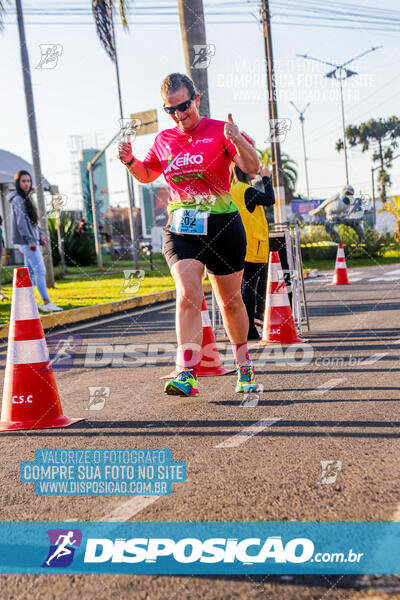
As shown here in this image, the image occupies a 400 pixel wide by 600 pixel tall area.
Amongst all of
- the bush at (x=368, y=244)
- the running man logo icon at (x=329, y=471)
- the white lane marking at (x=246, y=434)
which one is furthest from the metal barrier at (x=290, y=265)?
the bush at (x=368, y=244)

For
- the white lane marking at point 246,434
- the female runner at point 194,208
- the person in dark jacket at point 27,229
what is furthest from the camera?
the person in dark jacket at point 27,229

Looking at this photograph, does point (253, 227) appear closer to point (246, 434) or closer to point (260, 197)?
point (260, 197)

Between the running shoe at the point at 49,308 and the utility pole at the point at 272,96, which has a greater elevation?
the utility pole at the point at 272,96

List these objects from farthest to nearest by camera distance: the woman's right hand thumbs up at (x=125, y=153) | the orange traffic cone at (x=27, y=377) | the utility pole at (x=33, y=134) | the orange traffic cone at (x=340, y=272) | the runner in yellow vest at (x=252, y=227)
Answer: the orange traffic cone at (x=340, y=272), the utility pole at (x=33, y=134), the runner in yellow vest at (x=252, y=227), the woman's right hand thumbs up at (x=125, y=153), the orange traffic cone at (x=27, y=377)

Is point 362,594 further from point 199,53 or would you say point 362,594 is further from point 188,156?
point 199,53

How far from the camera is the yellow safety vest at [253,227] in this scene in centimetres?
680

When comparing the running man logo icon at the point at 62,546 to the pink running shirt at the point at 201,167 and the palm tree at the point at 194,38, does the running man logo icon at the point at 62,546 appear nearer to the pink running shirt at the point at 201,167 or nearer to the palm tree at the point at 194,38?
the pink running shirt at the point at 201,167

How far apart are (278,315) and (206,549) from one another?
4.80 metres

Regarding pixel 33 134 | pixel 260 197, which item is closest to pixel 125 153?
pixel 260 197

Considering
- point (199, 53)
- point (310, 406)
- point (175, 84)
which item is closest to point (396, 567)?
point (310, 406)

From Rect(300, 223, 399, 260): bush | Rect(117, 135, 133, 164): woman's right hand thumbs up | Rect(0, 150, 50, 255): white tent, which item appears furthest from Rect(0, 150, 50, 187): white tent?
Rect(117, 135, 133, 164): woman's right hand thumbs up

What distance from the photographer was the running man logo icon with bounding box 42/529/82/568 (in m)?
2.30

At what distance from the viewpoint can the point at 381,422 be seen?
12.5 ft

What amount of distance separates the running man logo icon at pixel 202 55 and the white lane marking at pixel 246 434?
295 inches
